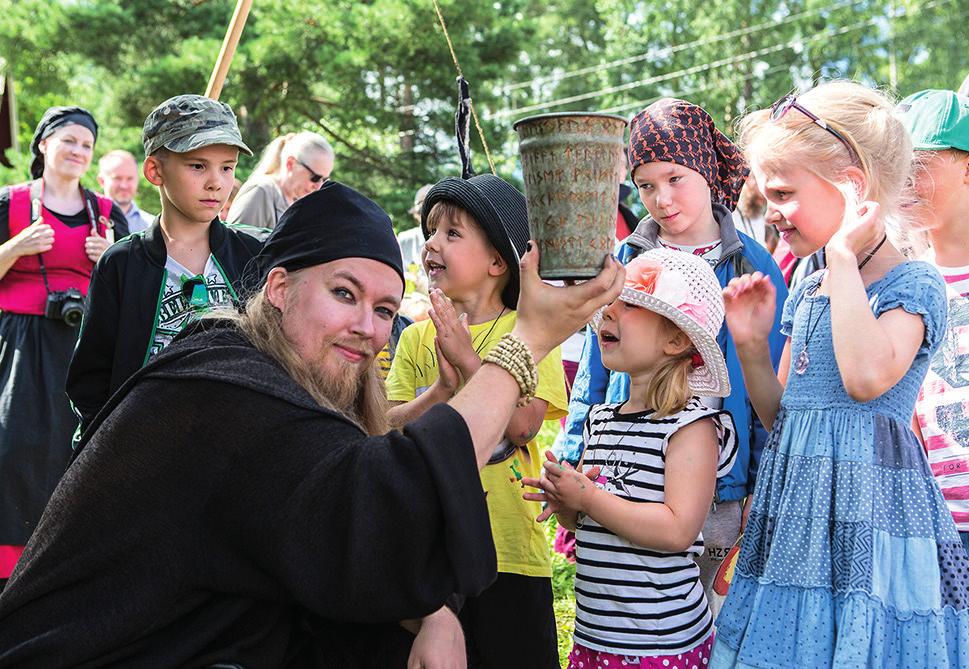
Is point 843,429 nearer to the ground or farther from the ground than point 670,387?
nearer to the ground

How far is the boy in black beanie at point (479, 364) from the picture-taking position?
3.13m

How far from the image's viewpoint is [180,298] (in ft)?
12.0

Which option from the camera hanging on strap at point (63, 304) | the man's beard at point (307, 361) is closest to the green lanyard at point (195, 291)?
the man's beard at point (307, 361)

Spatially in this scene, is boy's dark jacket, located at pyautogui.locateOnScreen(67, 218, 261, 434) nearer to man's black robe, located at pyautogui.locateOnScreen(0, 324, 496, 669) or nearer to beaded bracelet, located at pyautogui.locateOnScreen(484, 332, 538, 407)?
man's black robe, located at pyautogui.locateOnScreen(0, 324, 496, 669)

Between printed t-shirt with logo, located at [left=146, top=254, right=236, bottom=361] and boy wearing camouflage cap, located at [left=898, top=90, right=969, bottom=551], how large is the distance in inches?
94.2

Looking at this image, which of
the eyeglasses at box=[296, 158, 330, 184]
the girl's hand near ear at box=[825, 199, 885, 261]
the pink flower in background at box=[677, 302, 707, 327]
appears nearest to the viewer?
the girl's hand near ear at box=[825, 199, 885, 261]

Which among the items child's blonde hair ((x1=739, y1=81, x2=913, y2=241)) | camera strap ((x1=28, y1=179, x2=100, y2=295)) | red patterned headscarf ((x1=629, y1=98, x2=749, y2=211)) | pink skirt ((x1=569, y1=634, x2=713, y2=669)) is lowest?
pink skirt ((x1=569, y1=634, x2=713, y2=669))

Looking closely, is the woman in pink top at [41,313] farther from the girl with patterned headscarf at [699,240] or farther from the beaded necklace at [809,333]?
the beaded necklace at [809,333]

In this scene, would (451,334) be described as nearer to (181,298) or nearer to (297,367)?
(297,367)

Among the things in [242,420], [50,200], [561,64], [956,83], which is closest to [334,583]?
[242,420]

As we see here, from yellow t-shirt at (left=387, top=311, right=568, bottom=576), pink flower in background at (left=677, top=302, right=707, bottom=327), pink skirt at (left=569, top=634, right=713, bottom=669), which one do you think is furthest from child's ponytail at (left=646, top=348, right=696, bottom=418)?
pink skirt at (left=569, top=634, right=713, bottom=669)

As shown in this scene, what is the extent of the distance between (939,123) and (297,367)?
2.23 metres

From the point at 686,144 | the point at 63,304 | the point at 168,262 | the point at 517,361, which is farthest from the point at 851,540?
the point at 63,304

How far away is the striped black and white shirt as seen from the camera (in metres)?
2.79
